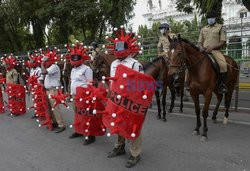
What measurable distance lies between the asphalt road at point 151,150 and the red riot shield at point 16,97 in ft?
6.71

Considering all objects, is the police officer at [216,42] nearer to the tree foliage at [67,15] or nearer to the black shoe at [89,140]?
the black shoe at [89,140]

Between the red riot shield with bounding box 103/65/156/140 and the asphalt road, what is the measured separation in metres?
0.79

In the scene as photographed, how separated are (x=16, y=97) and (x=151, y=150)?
6.08m

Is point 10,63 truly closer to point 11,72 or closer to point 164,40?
point 11,72

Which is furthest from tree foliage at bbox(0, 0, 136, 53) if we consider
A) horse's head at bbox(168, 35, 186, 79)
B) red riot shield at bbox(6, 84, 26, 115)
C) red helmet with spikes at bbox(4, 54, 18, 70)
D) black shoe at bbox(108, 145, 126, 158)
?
black shoe at bbox(108, 145, 126, 158)

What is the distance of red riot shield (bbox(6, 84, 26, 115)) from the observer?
10594 millimetres

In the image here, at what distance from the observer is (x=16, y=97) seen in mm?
10609

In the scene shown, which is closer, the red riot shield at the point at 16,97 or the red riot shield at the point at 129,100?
the red riot shield at the point at 129,100

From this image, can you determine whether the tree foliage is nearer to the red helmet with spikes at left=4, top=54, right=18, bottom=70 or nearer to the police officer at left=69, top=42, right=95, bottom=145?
the red helmet with spikes at left=4, top=54, right=18, bottom=70

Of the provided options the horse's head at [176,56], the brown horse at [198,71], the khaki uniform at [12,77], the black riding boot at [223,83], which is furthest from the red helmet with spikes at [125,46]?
the khaki uniform at [12,77]

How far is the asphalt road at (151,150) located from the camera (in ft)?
18.1

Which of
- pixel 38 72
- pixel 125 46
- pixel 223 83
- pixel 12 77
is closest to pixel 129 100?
pixel 125 46

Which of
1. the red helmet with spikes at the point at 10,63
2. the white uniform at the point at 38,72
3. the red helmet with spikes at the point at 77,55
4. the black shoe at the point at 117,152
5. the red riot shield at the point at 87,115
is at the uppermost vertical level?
the red helmet with spikes at the point at 77,55

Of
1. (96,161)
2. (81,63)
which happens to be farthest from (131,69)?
(81,63)
